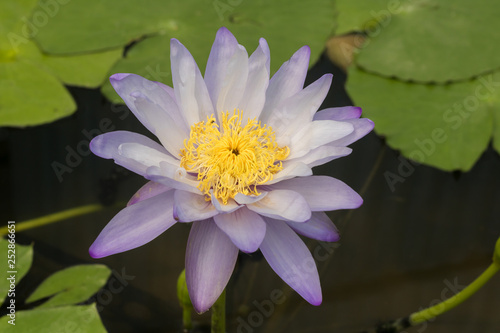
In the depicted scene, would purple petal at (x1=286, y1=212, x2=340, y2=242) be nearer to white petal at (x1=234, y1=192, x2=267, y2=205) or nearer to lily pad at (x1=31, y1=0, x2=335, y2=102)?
white petal at (x1=234, y1=192, x2=267, y2=205)

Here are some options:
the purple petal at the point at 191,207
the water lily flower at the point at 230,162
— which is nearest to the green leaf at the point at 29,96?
the water lily flower at the point at 230,162

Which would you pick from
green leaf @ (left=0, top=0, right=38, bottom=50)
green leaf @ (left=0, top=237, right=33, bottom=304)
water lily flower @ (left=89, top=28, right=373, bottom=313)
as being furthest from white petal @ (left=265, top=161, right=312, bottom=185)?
green leaf @ (left=0, top=0, right=38, bottom=50)

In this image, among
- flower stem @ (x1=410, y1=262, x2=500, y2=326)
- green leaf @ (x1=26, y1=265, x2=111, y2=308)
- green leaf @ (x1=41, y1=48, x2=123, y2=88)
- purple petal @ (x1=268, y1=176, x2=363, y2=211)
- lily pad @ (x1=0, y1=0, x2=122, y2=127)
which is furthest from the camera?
green leaf @ (x1=41, y1=48, x2=123, y2=88)

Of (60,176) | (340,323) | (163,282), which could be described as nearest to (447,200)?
(340,323)

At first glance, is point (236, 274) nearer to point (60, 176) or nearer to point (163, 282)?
point (163, 282)

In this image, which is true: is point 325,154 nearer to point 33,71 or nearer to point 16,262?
point 16,262
